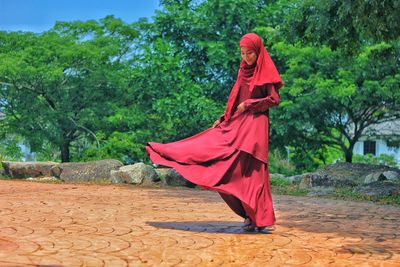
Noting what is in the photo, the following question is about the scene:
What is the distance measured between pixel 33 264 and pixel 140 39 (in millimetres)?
21373

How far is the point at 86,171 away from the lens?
55.6 feet

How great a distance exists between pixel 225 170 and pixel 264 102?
891 millimetres

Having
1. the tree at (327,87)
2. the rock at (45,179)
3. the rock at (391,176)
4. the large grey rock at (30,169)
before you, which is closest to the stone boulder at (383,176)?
the rock at (391,176)

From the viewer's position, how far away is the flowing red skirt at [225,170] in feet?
22.9

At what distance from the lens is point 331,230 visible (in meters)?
7.66

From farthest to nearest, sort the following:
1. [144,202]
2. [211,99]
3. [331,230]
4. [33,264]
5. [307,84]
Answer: [211,99], [307,84], [144,202], [331,230], [33,264]

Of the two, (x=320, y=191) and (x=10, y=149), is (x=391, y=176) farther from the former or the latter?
(x=10, y=149)

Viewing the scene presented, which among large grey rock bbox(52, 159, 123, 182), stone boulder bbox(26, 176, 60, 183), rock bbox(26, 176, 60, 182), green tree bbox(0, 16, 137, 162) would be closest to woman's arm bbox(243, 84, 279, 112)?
large grey rock bbox(52, 159, 123, 182)

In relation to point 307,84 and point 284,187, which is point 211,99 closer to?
point 307,84

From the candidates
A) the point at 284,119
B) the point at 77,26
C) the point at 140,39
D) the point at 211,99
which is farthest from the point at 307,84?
the point at 77,26

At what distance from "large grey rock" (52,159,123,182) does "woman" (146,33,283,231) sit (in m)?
9.69

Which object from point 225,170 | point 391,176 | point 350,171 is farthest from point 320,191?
point 225,170

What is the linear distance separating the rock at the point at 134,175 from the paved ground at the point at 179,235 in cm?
484

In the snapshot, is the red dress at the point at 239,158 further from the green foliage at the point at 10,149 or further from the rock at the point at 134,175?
the green foliage at the point at 10,149
